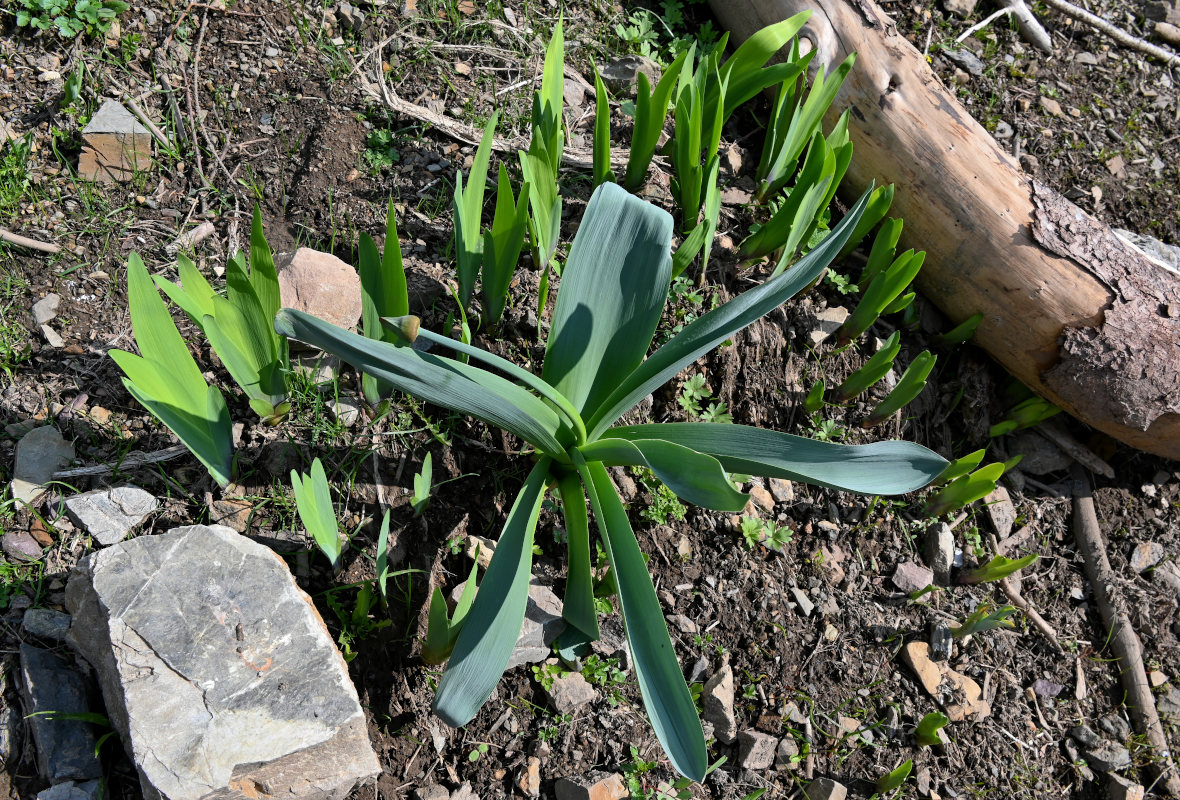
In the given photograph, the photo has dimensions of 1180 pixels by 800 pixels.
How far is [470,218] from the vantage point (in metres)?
1.95

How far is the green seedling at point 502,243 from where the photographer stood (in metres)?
1.88

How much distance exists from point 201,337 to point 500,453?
80 cm

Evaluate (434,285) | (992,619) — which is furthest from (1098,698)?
(434,285)

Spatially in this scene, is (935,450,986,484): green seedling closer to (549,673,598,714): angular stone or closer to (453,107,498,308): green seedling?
(549,673,598,714): angular stone

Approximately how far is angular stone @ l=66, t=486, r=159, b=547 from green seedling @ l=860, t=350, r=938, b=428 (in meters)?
1.87

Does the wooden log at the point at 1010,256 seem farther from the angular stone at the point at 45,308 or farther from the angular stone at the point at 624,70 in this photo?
the angular stone at the point at 45,308

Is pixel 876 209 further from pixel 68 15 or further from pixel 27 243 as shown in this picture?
pixel 68 15

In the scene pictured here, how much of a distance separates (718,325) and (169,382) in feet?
3.63

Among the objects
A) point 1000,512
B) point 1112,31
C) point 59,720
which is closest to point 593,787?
point 59,720

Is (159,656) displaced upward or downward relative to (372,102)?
downward

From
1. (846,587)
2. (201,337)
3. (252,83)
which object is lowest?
(846,587)

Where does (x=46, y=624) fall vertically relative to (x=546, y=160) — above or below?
below

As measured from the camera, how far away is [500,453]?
2.04 meters

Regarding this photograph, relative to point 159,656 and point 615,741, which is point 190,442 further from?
point 615,741
